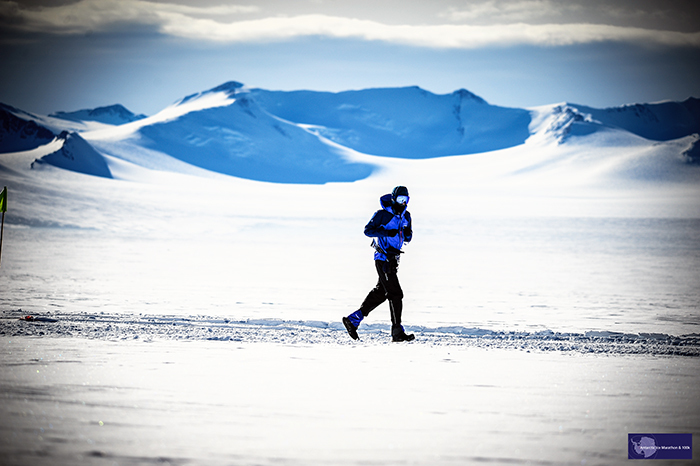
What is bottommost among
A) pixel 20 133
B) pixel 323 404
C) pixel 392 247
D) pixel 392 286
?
pixel 323 404

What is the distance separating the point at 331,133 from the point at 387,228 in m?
131

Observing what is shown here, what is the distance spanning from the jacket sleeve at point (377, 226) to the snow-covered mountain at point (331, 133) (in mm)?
56381

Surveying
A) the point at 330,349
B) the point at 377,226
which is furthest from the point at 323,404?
the point at 377,226

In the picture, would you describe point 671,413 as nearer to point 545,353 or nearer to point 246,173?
point 545,353

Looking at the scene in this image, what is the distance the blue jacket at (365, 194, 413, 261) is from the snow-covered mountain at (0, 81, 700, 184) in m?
56.4

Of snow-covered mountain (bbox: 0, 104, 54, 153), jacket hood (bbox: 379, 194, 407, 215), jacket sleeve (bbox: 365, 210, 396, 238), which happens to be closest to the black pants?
jacket sleeve (bbox: 365, 210, 396, 238)

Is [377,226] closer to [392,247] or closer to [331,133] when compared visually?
[392,247]

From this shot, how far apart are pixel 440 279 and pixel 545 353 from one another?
6.53 m

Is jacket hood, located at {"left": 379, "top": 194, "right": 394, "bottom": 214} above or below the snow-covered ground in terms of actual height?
above

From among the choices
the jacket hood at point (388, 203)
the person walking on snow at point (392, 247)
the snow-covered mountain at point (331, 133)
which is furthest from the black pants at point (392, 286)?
the snow-covered mountain at point (331, 133)

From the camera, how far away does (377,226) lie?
6270 mm

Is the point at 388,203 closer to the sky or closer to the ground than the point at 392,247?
closer to the sky

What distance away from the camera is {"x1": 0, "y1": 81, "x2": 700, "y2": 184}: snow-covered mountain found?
82.4 m

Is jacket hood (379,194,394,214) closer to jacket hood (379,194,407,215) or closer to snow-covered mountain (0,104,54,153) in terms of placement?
jacket hood (379,194,407,215)
